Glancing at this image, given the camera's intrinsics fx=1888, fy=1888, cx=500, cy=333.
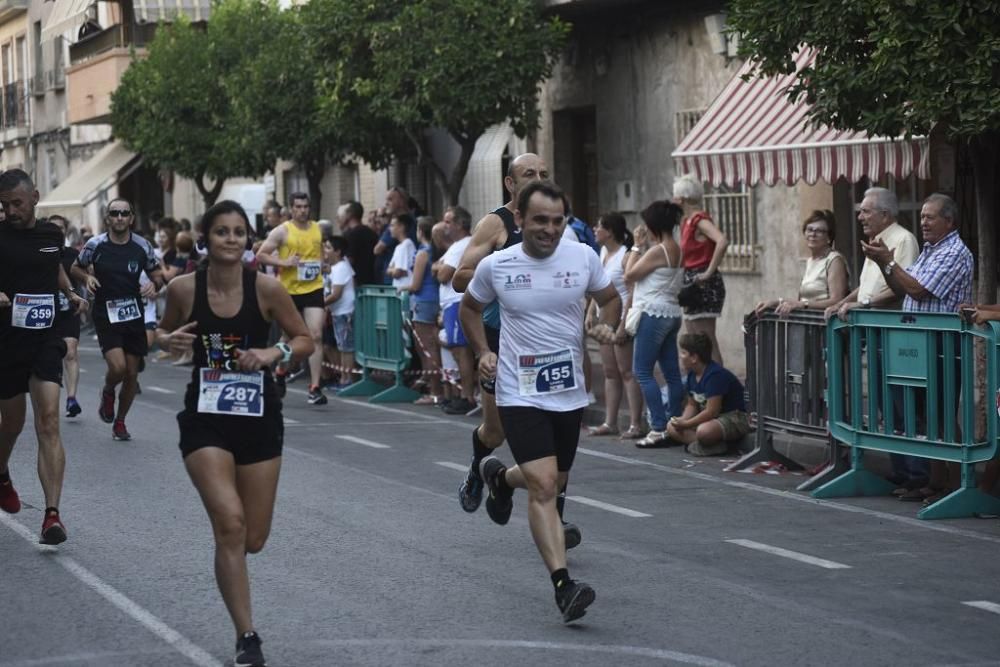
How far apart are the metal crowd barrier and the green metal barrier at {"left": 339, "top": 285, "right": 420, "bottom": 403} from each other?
621 cm

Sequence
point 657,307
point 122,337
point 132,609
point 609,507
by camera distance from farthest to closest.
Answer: point 122,337 → point 657,307 → point 609,507 → point 132,609

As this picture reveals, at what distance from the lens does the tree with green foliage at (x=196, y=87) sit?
106 ft

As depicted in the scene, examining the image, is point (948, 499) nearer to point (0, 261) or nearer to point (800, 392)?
point (800, 392)

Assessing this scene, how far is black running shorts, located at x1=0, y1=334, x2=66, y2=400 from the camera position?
31.6 ft

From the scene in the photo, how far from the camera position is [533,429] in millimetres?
7793

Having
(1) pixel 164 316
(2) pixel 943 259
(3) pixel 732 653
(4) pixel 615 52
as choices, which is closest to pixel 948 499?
(2) pixel 943 259

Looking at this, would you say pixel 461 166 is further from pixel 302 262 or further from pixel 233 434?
pixel 233 434

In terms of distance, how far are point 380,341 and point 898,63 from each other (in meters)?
8.07

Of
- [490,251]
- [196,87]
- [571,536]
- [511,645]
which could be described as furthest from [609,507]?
[196,87]

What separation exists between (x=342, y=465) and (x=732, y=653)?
20.9 feet

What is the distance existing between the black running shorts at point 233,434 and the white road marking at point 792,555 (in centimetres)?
309

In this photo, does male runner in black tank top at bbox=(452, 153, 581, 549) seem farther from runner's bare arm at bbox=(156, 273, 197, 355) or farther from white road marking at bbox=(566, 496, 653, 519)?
runner's bare arm at bbox=(156, 273, 197, 355)

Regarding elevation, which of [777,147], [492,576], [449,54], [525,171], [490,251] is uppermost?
[449,54]

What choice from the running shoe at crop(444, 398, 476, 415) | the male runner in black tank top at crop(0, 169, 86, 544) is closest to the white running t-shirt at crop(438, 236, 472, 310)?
the running shoe at crop(444, 398, 476, 415)
